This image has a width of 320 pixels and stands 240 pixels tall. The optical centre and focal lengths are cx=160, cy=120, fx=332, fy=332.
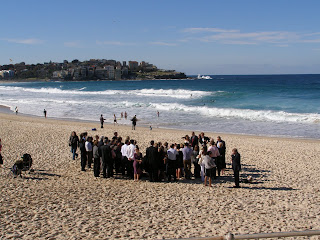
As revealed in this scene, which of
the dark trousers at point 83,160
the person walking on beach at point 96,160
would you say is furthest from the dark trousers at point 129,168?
the dark trousers at point 83,160

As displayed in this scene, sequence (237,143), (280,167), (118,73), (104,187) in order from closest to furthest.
Result: 1. (104,187)
2. (280,167)
3. (237,143)
4. (118,73)

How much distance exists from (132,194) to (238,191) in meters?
3.15

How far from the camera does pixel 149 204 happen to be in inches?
339

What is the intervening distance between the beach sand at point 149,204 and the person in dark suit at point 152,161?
13.7 inches

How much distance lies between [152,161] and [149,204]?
1947 millimetres

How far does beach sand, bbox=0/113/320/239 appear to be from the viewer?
709 cm

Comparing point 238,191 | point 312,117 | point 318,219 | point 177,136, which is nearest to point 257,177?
point 238,191

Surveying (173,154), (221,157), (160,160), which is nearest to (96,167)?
(160,160)

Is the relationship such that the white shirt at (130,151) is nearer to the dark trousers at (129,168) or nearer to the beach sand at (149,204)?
the dark trousers at (129,168)

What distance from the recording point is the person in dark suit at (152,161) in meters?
10.3

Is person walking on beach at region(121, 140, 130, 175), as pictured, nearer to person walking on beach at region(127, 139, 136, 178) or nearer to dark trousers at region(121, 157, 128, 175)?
dark trousers at region(121, 157, 128, 175)

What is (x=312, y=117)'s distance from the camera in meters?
30.1

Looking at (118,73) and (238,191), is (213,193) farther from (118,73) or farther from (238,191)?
(118,73)

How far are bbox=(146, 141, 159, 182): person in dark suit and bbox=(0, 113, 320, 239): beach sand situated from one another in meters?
0.35
